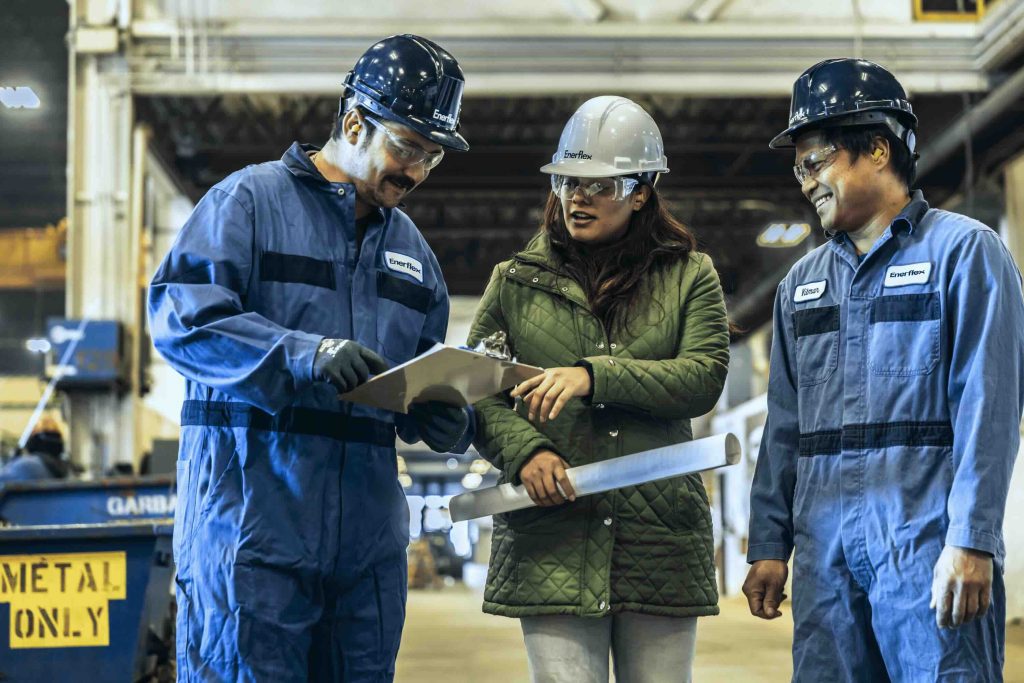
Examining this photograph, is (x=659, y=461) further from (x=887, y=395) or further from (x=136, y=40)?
(x=136, y=40)

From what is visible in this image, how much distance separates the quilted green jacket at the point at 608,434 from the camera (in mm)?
2150

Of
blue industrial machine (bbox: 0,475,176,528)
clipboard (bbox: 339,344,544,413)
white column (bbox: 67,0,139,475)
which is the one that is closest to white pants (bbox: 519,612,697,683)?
clipboard (bbox: 339,344,544,413)

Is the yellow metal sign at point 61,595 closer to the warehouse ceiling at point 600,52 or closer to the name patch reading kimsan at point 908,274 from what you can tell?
the name patch reading kimsan at point 908,274

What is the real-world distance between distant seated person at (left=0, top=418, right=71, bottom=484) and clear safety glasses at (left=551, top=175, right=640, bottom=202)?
529cm

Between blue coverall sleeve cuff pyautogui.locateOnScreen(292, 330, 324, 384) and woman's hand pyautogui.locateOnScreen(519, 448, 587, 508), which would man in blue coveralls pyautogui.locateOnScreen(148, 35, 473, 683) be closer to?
blue coverall sleeve cuff pyautogui.locateOnScreen(292, 330, 324, 384)

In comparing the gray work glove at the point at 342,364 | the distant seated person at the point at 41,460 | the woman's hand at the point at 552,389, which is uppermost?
the gray work glove at the point at 342,364

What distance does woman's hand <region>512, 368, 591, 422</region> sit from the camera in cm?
209

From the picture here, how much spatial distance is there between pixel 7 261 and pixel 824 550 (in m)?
17.3

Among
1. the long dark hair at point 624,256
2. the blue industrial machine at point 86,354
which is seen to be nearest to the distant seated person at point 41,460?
the blue industrial machine at point 86,354

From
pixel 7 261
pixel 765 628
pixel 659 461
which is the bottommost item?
pixel 765 628

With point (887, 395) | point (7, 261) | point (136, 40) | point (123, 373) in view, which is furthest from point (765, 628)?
point (7, 261)

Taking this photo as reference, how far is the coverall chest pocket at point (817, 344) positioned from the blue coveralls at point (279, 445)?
2.59 ft

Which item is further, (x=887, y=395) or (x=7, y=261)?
(x=7, y=261)

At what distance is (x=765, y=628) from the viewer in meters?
8.62
